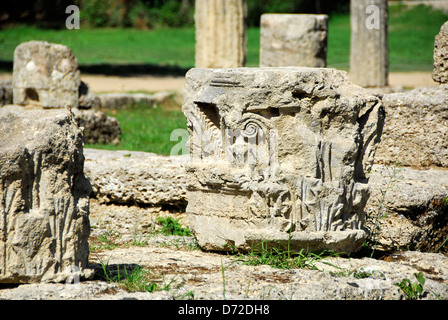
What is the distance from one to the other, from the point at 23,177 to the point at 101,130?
15.8ft

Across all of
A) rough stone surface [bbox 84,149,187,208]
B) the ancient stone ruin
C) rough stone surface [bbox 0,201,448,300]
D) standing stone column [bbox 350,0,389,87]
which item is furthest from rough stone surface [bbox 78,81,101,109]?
standing stone column [bbox 350,0,389,87]

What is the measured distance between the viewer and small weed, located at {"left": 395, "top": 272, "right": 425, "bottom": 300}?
11.5 feet

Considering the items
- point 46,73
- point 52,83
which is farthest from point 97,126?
point 46,73

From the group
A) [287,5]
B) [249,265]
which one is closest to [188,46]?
[287,5]

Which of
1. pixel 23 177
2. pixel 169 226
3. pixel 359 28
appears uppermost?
pixel 359 28

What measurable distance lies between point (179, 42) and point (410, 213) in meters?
16.1

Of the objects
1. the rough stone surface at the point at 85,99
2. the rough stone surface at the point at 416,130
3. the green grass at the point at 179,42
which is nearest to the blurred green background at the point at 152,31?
the green grass at the point at 179,42

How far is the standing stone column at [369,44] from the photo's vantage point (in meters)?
9.91

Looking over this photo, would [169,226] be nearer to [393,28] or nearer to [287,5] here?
[393,28]

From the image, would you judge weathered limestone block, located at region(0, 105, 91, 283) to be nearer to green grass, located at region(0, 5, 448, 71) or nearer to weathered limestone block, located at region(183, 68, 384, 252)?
weathered limestone block, located at region(183, 68, 384, 252)

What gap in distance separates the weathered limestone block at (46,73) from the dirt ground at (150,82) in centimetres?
411

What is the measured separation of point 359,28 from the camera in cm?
1014

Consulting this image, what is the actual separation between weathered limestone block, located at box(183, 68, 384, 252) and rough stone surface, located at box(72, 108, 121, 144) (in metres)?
4.00
